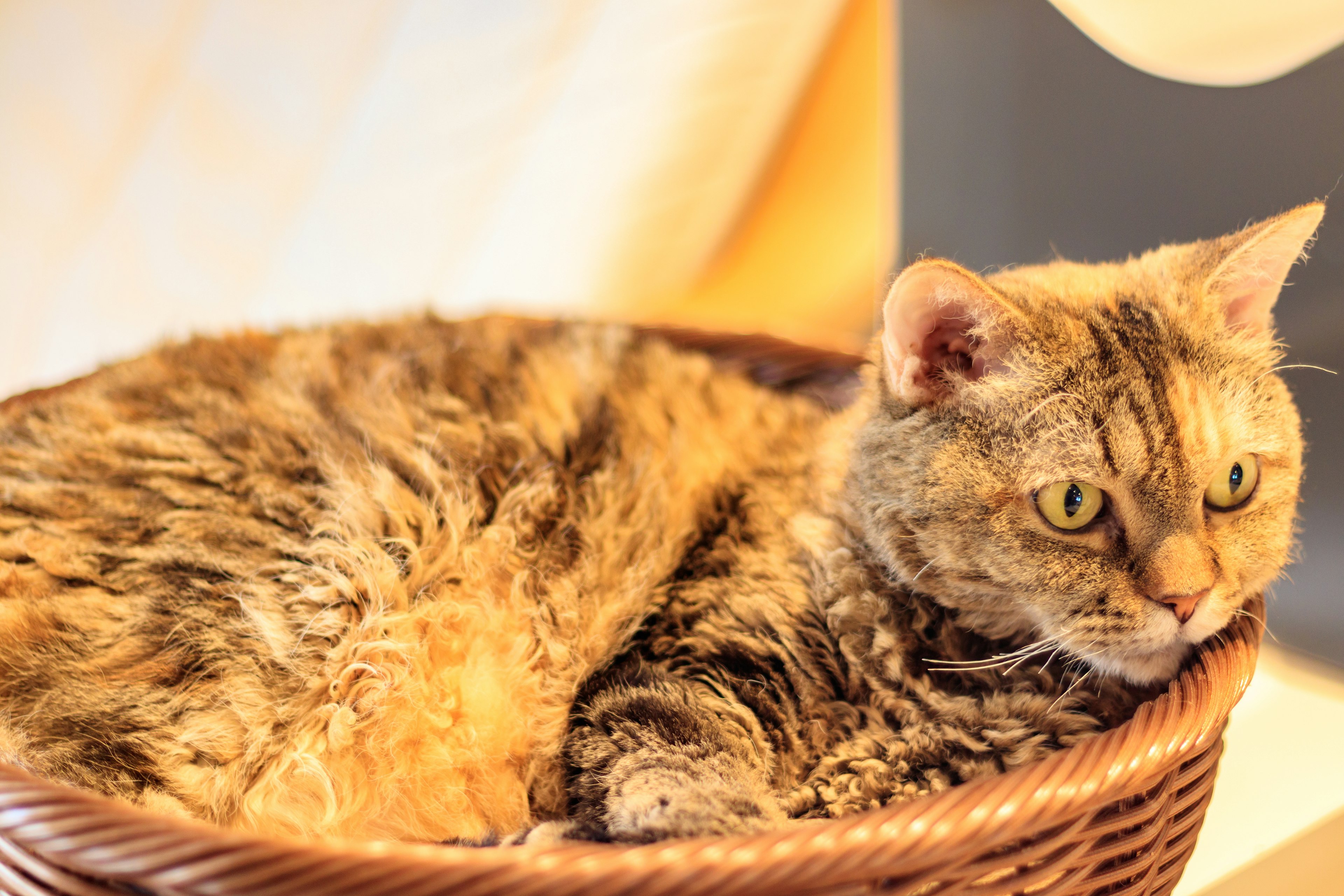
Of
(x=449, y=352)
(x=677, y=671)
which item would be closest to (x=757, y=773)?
(x=677, y=671)

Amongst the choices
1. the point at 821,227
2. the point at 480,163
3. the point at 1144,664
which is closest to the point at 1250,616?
the point at 1144,664

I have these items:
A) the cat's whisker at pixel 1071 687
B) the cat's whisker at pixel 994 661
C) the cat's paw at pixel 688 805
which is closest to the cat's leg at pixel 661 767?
the cat's paw at pixel 688 805

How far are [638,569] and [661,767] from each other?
347 mm

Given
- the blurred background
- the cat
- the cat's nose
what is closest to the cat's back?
the cat

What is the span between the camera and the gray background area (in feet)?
4.81

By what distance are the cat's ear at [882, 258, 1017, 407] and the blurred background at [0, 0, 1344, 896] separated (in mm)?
1031

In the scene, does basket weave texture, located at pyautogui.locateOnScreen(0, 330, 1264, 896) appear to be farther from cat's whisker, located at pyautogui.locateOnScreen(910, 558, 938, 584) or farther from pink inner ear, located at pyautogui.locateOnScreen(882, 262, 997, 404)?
pink inner ear, located at pyautogui.locateOnScreen(882, 262, 997, 404)

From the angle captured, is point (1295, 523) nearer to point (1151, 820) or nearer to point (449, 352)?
point (1151, 820)

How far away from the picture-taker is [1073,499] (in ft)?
3.45

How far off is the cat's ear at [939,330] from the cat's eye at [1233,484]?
0.27 m

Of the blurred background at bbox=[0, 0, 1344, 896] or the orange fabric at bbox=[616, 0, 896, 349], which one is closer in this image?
the blurred background at bbox=[0, 0, 1344, 896]

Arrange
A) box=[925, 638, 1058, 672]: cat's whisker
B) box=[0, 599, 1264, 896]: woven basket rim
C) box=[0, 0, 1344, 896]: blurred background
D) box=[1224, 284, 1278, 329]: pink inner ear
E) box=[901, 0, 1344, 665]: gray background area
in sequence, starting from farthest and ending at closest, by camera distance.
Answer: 1. box=[0, 0, 1344, 896]: blurred background
2. box=[901, 0, 1344, 665]: gray background area
3. box=[1224, 284, 1278, 329]: pink inner ear
4. box=[925, 638, 1058, 672]: cat's whisker
5. box=[0, 599, 1264, 896]: woven basket rim

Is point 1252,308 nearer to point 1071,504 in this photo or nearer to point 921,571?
point 1071,504

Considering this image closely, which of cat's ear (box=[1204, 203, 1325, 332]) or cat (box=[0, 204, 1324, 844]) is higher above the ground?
cat's ear (box=[1204, 203, 1325, 332])
